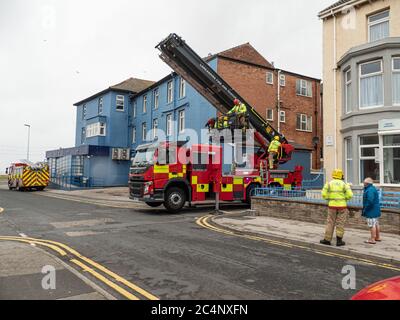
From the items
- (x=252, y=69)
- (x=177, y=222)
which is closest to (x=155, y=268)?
(x=177, y=222)

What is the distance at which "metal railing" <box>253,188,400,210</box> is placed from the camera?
9891 millimetres

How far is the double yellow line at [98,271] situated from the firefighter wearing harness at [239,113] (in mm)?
8972

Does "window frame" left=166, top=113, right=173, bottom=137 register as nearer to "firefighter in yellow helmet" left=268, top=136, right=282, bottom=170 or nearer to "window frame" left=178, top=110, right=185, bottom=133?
"window frame" left=178, top=110, right=185, bottom=133

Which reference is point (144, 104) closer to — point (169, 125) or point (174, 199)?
point (169, 125)

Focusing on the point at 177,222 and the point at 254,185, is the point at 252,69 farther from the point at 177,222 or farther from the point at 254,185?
the point at 177,222

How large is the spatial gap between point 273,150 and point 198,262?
9.60m

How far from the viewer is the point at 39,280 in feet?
17.4

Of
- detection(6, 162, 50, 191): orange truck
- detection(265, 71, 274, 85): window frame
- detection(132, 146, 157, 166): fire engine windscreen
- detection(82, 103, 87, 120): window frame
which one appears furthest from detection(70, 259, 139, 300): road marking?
detection(82, 103, 87, 120): window frame

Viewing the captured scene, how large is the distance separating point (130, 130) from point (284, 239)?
31390 mm

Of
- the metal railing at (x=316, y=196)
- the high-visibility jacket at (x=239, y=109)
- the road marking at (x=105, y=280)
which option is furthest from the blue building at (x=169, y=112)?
the road marking at (x=105, y=280)

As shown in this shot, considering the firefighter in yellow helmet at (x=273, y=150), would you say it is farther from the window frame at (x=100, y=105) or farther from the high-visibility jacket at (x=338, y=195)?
the window frame at (x=100, y=105)

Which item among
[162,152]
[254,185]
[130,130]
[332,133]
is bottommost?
[254,185]

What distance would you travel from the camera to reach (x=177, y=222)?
11.9 meters

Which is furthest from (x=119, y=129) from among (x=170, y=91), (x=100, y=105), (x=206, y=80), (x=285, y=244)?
(x=285, y=244)
